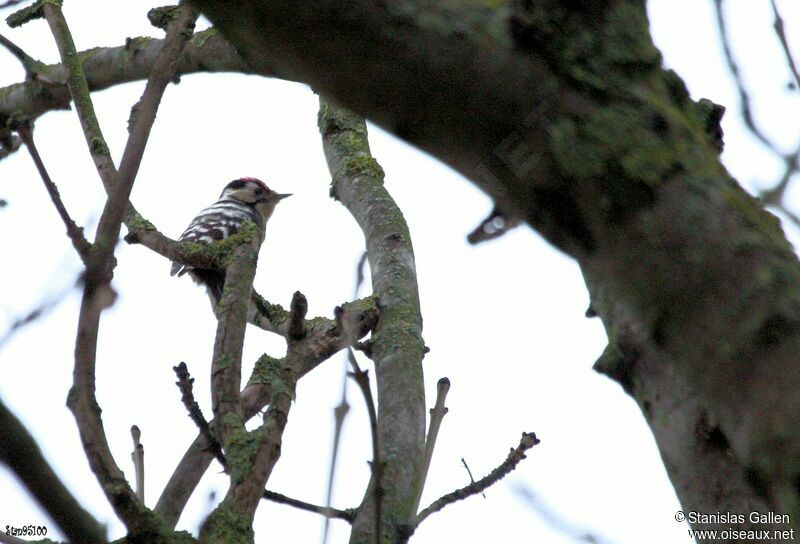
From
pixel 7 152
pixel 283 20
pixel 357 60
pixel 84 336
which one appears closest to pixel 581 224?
pixel 357 60

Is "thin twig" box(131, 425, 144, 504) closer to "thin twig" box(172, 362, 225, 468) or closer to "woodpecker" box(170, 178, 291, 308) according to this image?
"thin twig" box(172, 362, 225, 468)

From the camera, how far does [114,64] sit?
4.83 metres

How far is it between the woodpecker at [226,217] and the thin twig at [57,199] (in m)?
2.82

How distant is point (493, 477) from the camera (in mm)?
2723

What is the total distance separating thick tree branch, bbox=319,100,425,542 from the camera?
2.66 m

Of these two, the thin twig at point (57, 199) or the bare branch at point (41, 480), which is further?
the thin twig at point (57, 199)

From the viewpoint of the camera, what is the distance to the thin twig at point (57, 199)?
5.52 ft

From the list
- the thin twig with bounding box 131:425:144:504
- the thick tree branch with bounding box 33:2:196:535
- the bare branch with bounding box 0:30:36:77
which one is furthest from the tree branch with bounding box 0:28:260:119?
the thick tree branch with bounding box 33:2:196:535

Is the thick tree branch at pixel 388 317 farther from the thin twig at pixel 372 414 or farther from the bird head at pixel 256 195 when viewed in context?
the bird head at pixel 256 195

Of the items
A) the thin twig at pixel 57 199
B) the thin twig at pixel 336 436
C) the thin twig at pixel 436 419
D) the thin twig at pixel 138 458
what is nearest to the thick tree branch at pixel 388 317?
the thin twig at pixel 436 419

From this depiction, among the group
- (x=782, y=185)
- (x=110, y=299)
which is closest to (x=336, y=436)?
(x=110, y=299)

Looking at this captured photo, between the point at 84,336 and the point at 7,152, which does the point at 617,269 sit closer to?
the point at 84,336

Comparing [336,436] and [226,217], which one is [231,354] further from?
[226,217]

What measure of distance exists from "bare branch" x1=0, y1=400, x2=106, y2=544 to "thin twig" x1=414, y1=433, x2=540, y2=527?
152cm
